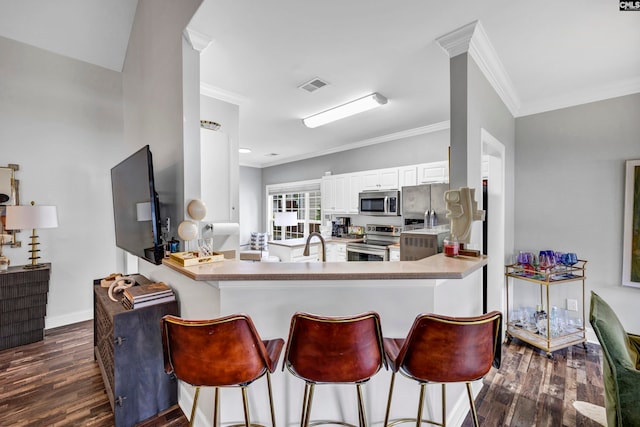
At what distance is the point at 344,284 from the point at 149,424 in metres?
1.63

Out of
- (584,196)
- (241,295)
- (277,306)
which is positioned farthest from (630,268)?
(241,295)

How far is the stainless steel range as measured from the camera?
14.1 ft

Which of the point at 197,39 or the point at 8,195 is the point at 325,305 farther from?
the point at 8,195

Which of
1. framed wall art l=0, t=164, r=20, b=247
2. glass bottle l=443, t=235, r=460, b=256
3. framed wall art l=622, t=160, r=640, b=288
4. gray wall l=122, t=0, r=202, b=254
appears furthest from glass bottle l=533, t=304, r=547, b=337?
framed wall art l=0, t=164, r=20, b=247

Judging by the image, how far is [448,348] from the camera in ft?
3.62

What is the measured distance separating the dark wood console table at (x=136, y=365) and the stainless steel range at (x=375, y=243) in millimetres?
2994

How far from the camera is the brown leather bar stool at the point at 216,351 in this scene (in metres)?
1.11

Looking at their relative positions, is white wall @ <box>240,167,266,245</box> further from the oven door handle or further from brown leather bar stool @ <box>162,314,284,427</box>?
brown leather bar stool @ <box>162,314,284,427</box>

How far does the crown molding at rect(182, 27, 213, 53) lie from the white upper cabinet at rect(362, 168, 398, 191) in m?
3.13

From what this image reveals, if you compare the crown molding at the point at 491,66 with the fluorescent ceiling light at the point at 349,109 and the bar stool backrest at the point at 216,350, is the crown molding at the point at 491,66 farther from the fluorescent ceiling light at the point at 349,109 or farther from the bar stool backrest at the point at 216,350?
the bar stool backrest at the point at 216,350

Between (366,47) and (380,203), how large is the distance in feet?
8.63

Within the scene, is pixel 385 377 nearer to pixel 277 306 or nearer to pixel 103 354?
pixel 277 306

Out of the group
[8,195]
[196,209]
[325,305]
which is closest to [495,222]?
[325,305]

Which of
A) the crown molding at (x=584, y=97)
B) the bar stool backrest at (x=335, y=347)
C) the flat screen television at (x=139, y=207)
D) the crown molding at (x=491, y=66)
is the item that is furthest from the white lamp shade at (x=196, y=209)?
the crown molding at (x=584, y=97)
